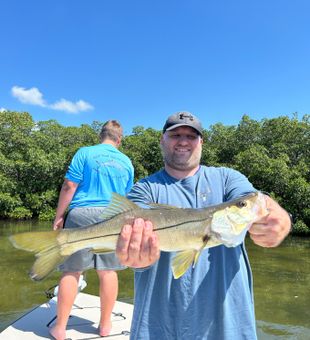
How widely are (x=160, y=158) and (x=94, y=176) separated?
2658cm

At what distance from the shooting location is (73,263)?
13.6ft

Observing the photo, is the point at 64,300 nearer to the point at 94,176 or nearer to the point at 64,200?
the point at 64,200

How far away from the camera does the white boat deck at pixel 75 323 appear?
420 cm

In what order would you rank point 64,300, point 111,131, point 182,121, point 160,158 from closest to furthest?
point 182,121
point 64,300
point 111,131
point 160,158

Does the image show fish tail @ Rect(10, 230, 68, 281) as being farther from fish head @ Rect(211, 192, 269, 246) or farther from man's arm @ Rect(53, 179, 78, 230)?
man's arm @ Rect(53, 179, 78, 230)

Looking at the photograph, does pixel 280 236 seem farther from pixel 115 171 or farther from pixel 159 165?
pixel 159 165

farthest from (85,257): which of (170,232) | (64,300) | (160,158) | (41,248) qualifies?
(160,158)

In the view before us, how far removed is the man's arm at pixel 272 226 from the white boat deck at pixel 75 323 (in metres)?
2.54

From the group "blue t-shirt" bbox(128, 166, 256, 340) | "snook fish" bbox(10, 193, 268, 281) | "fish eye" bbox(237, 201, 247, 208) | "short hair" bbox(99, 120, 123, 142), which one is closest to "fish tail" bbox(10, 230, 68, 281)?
"snook fish" bbox(10, 193, 268, 281)

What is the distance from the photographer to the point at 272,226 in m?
2.22

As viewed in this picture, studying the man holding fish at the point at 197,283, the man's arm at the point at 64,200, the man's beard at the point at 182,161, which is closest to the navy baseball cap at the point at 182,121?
the man's beard at the point at 182,161

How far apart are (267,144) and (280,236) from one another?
28.4m

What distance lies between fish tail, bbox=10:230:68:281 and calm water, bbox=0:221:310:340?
4.72m

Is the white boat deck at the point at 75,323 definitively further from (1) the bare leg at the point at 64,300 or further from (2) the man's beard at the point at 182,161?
(2) the man's beard at the point at 182,161
